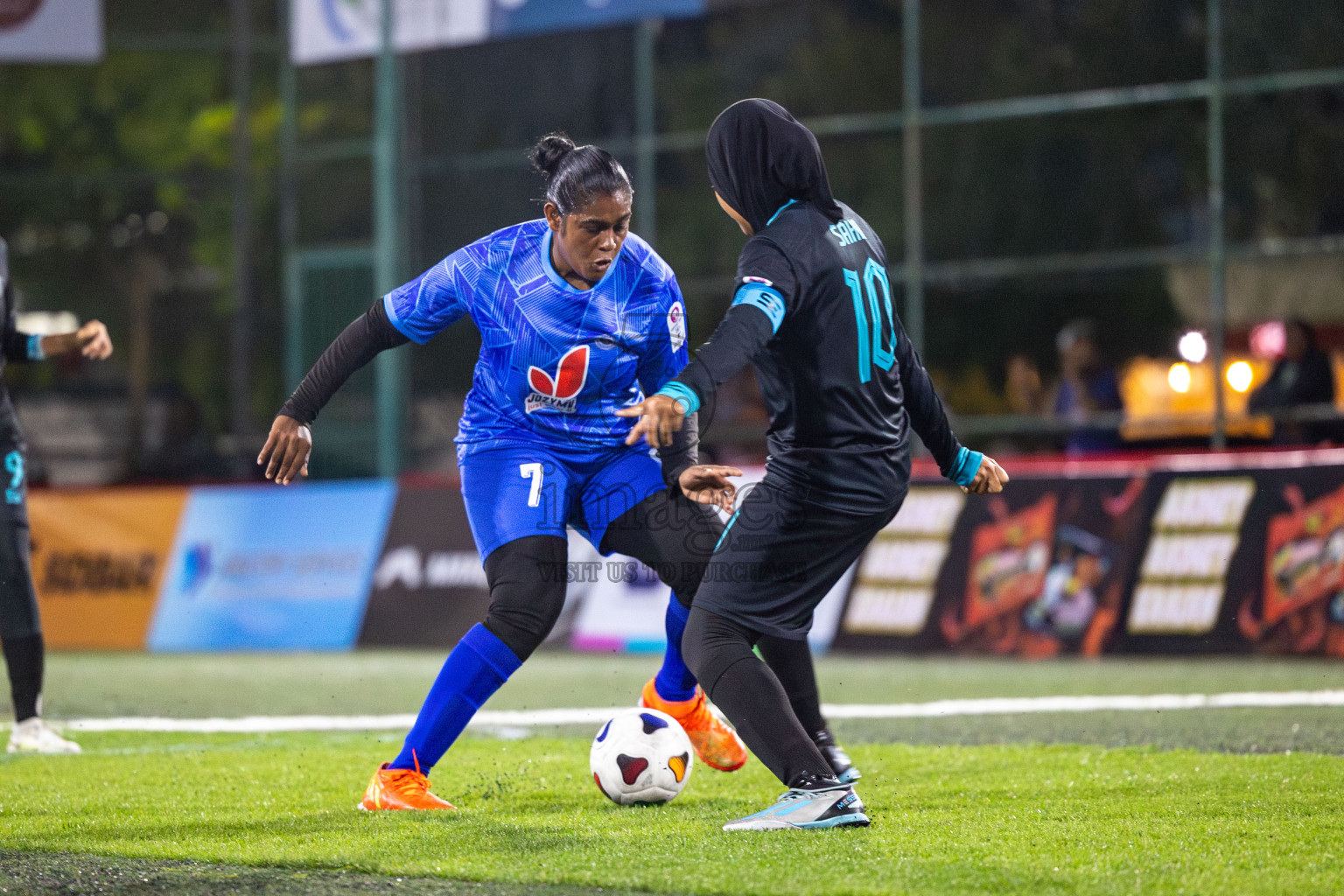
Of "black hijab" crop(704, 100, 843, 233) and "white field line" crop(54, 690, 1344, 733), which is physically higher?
"black hijab" crop(704, 100, 843, 233)

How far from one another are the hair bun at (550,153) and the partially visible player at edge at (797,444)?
0.72 meters

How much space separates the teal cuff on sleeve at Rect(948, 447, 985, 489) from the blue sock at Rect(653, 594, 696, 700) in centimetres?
110

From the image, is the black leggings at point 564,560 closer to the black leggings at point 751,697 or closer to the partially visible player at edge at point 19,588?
the black leggings at point 751,697

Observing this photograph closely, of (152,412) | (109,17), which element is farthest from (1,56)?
(152,412)

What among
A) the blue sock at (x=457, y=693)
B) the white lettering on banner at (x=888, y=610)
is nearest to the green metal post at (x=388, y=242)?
the white lettering on banner at (x=888, y=610)

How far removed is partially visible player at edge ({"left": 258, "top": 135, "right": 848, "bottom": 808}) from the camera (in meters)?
5.50

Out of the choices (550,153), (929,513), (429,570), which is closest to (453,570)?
(429,570)

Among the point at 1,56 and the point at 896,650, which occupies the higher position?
the point at 1,56

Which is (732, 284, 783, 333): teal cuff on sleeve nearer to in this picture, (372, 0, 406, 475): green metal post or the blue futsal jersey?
the blue futsal jersey

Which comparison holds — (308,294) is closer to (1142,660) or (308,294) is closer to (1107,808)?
(1142,660)

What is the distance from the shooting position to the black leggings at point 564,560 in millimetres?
5543

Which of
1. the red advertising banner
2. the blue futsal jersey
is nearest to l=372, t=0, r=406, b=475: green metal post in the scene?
the red advertising banner

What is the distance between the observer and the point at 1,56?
17.5 metres

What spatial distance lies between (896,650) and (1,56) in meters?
11.5
